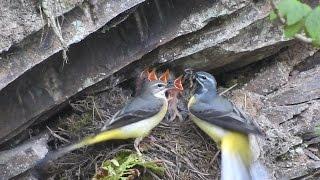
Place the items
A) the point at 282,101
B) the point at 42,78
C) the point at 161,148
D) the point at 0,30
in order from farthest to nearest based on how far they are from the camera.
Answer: the point at 282,101
the point at 161,148
the point at 42,78
the point at 0,30

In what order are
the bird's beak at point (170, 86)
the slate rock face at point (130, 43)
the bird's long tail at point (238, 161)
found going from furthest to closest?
the bird's beak at point (170, 86) < the bird's long tail at point (238, 161) < the slate rock face at point (130, 43)

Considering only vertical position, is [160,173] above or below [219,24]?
below

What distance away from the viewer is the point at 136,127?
7.35 metres

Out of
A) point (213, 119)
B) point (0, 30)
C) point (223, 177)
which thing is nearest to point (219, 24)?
point (213, 119)

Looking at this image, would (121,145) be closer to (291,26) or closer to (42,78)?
(42,78)

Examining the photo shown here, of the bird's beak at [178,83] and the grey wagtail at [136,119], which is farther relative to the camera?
the bird's beak at [178,83]

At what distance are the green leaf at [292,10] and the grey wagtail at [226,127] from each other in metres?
2.53

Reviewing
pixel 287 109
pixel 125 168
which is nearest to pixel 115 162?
pixel 125 168

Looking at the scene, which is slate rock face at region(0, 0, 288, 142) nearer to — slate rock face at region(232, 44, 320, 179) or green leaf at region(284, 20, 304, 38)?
slate rock face at region(232, 44, 320, 179)

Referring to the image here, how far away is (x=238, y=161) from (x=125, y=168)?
111 centimetres

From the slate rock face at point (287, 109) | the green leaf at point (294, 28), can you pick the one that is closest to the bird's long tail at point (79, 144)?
the slate rock face at point (287, 109)

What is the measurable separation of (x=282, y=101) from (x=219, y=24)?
47.9 inches

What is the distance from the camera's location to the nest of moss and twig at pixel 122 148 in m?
7.27

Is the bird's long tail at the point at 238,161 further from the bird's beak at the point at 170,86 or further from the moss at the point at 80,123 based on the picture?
the moss at the point at 80,123
